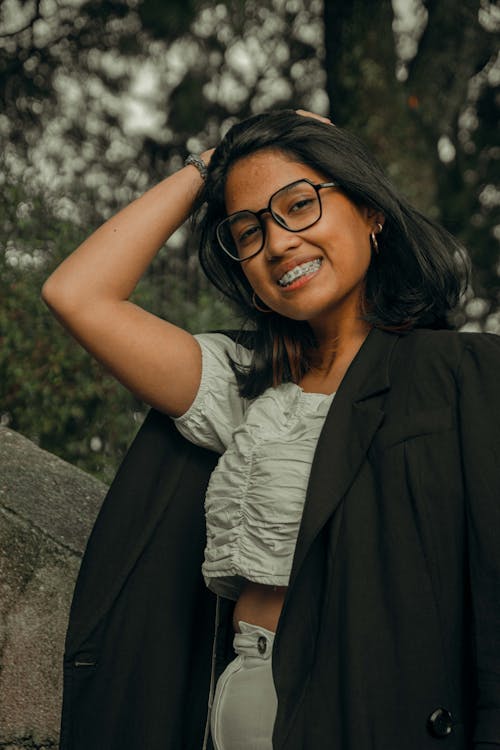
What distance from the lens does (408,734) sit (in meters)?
1.86

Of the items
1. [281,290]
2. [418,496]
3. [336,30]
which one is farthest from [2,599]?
[336,30]

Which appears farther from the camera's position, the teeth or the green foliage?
the green foliage

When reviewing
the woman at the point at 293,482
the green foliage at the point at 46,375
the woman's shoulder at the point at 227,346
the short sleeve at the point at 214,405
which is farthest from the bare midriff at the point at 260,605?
the green foliage at the point at 46,375

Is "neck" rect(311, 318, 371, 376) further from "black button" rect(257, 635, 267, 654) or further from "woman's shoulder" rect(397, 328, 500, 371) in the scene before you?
"black button" rect(257, 635, 267, 654)

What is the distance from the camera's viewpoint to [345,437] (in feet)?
6.97

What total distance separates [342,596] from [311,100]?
7.96 meters

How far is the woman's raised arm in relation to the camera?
8.15 feet

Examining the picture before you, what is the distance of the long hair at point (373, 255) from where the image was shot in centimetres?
245

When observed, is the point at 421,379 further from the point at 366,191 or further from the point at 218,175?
the point at 218,175

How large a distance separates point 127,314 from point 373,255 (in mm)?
699

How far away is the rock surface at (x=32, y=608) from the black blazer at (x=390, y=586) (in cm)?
44

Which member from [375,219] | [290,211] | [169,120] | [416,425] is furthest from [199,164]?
[169,120]

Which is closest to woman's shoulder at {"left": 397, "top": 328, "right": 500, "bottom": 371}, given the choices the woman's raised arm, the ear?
the ear

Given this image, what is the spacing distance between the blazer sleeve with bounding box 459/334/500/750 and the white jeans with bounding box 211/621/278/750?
523 mm
